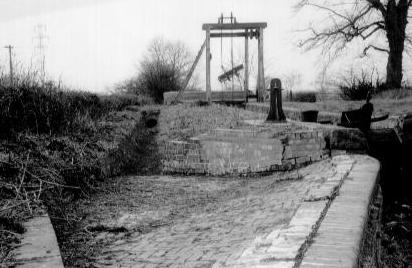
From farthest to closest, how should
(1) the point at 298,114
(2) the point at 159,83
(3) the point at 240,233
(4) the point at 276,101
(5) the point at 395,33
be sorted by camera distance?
(2) the point at 159,83, (5) the point at 395,33, (1) the point at 298,114, (4) the point at 276,101, (3) the point at 240,233

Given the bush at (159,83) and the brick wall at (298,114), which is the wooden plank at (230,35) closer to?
the brick wall at (298,114)

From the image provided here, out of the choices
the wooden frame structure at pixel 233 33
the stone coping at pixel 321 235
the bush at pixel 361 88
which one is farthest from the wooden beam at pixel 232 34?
the stone coping at pixel 321 235

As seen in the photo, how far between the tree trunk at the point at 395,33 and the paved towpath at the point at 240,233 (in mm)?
16528

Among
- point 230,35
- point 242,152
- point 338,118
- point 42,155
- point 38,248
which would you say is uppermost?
point 230,35

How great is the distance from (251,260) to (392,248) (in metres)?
4.00

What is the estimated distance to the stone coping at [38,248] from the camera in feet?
9.21

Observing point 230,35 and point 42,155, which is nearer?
point 42,155

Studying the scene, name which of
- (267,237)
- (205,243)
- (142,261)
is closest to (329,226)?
(267,237)

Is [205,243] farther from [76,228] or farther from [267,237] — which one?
[76,228]

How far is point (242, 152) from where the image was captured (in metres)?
7.39

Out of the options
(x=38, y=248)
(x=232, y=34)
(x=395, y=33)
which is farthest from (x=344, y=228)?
(x=395, y=33)

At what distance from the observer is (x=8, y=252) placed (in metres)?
2.98

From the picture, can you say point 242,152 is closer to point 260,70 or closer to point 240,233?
point 240,233

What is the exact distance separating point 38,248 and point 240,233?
62.4 inches
